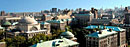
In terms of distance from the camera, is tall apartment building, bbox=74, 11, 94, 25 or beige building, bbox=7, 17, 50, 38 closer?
beige building, bbox=7, 17, 50, 38

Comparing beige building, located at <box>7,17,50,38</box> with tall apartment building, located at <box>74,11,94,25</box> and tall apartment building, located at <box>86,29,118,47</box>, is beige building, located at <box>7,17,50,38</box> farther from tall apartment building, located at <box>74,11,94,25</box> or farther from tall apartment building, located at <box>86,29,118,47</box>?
tall apartment building, located at <box>74,11,94,25</box>

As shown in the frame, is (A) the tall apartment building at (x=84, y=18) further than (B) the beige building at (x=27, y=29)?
Yes

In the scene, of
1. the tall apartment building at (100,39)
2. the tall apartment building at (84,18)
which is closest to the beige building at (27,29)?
A: the tall apartment building at (100,39)

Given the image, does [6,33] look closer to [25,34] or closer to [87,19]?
[25,34]

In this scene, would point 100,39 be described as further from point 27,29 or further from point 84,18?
point 84,18

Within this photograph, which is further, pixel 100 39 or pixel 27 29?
pixel 27 29

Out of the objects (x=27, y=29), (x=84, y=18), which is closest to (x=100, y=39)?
(x=27, y=29)

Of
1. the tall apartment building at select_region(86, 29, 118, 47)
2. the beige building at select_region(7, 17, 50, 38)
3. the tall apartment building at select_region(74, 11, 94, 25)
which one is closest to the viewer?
the tall apartment building at select_region(86, 29, 118, 47)

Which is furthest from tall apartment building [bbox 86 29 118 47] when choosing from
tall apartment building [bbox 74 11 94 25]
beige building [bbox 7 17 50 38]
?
tall apartment building [bbox 74 11 94 25]

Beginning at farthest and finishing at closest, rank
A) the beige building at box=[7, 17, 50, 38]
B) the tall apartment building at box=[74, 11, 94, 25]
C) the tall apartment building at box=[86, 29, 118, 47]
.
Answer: the tall apartment building at box=[74, 11, 94, 25] → the beige building at box=[7, 17, 50, 38] → the tall apartment building at box=[86, 29, 118, 47]

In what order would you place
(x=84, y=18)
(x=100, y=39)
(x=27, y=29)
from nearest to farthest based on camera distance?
(x=100, y=39), (x=27, y=29), (x=84, y=18)

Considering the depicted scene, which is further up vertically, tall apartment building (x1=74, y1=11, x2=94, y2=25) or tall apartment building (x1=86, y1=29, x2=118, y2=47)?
tall apartment building (x1=74, y1=11, x2=94, y2=25)

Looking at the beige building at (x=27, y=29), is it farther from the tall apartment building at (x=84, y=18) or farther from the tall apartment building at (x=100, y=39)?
the tall apartment building at (x=84, y=18)
